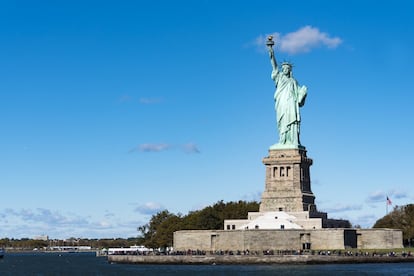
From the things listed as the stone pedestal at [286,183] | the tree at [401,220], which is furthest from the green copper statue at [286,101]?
the tree at [401,220]

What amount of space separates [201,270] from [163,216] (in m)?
41.2

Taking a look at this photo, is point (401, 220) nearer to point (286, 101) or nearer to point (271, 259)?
point (286, 101)

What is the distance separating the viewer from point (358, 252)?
73.6 metres

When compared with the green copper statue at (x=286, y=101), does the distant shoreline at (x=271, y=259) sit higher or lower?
lower

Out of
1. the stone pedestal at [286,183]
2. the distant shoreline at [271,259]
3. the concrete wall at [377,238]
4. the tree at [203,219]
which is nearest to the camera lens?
the distant shoreline at [271,259]

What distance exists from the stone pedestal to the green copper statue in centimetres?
149

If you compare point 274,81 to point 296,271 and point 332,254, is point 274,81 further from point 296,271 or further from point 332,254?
point 296,271

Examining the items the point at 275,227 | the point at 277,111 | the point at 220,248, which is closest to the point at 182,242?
the point at 220,248

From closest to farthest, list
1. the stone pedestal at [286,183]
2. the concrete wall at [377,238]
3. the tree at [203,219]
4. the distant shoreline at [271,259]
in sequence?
the distant shoreline at [271,259], the concrete wall at [377,238], the stone pedestal at [286,183], the tree at [203,219]

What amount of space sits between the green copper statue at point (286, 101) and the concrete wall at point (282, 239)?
10.1 meters

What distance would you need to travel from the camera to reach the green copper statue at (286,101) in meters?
83.7

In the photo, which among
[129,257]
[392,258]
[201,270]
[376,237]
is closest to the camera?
[201,270]

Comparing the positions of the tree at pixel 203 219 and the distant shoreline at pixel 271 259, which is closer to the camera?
the distant shoreline at pixel 271 259

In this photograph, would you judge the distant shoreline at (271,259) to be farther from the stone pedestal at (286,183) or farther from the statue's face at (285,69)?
the statue's face at (285,69)
